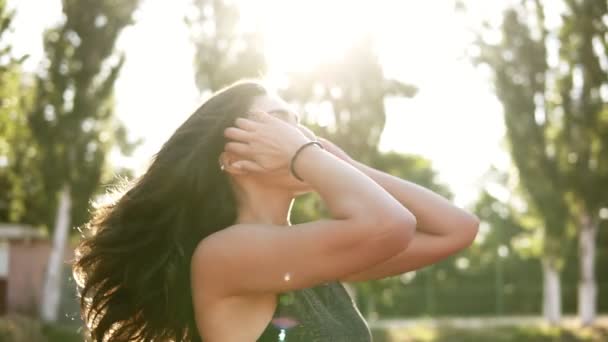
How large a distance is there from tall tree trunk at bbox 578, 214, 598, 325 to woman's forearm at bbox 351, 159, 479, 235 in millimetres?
20760

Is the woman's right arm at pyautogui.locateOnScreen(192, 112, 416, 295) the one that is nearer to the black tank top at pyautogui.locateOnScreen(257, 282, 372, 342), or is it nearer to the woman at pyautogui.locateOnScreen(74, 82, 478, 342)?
Result: the woman at pyautogui.locateOnScreen(74, 82, 478, 342)

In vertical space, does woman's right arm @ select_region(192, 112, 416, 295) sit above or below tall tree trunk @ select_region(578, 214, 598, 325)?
above

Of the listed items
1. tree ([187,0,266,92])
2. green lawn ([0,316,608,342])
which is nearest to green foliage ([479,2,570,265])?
green lawn ([0,316,608,342])

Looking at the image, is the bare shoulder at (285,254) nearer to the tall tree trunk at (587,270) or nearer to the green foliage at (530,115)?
the green foliage at (530,115)

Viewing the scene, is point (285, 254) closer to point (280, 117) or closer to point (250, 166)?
point (250, 166)

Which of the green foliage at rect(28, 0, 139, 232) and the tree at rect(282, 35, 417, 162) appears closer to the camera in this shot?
the tree at rect(282, 35, 417, 162)

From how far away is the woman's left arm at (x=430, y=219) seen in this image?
2582 millimetres

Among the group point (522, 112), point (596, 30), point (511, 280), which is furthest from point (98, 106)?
point (511, 280)

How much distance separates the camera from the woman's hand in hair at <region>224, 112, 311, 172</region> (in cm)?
216

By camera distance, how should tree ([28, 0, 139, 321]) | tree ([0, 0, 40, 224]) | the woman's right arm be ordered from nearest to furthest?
the woman's right arm < tree ([0, 0, 40, 224]) < tree ([28, 0, 139, 321])

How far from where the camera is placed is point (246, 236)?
2.13 metres

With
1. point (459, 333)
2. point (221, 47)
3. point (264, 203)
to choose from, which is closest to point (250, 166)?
point (264, 203)

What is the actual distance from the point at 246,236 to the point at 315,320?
0.33m

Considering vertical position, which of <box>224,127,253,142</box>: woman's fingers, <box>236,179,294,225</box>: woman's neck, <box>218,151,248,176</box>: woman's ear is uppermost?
<box>224,127,253,142</box>: woman's fingers
